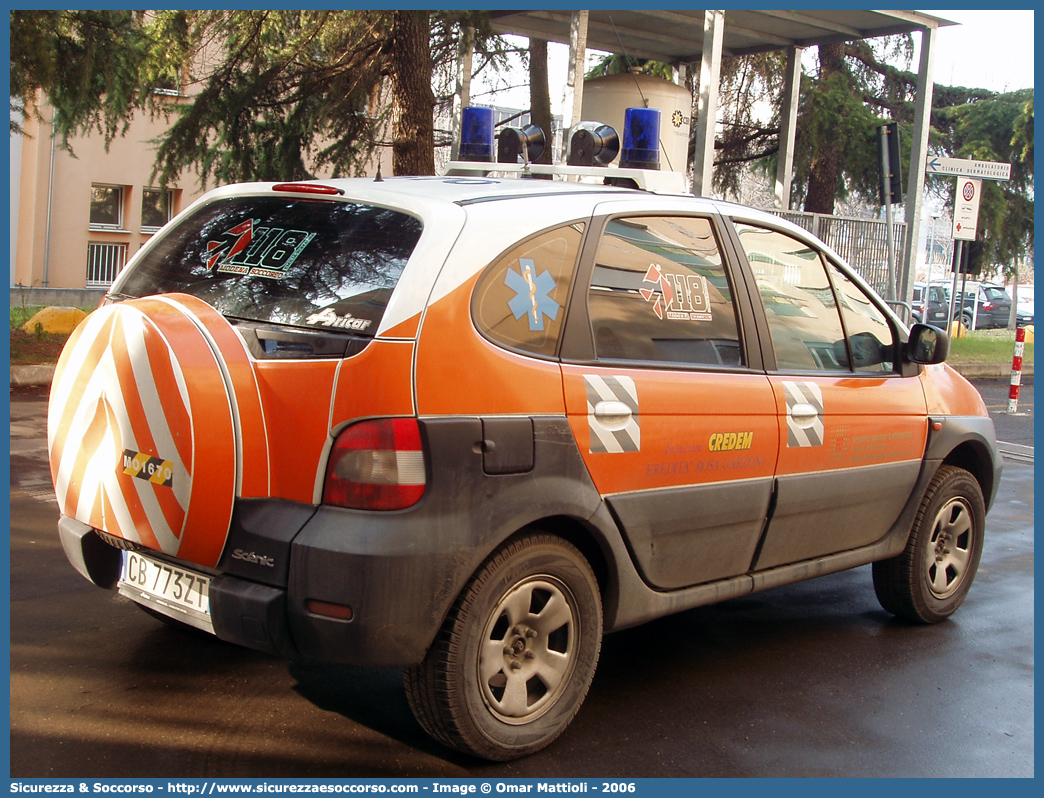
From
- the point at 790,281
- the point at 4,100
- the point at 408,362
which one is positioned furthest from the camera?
the point at 4,100

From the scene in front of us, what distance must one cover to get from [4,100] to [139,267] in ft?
16.7

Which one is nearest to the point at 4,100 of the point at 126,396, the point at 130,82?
the point at 130,82

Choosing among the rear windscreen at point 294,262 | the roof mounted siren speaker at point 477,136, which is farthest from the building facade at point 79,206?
the rear windscreen at point 294,262

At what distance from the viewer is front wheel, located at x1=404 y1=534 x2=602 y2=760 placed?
3.09 m

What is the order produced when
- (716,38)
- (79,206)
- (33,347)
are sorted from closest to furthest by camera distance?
(33,347), (716,38), (79,206)

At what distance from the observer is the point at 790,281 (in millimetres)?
4309

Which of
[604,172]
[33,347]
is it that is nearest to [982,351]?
[33,347]

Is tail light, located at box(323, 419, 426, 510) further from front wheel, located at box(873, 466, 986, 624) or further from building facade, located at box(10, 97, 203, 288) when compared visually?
building facade, located at box(10, 97, 203, 288)

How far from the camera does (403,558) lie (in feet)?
9.57

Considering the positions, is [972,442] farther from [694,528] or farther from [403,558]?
[403,558]

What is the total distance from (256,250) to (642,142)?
7.25 feet

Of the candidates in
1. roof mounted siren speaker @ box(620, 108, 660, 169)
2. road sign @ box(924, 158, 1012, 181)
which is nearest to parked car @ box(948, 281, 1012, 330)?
road sign @ box(924, 158, 1012, 181)

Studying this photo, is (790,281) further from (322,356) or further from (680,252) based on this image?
(322,356)

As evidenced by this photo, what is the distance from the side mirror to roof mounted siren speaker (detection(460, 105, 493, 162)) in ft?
7.24
